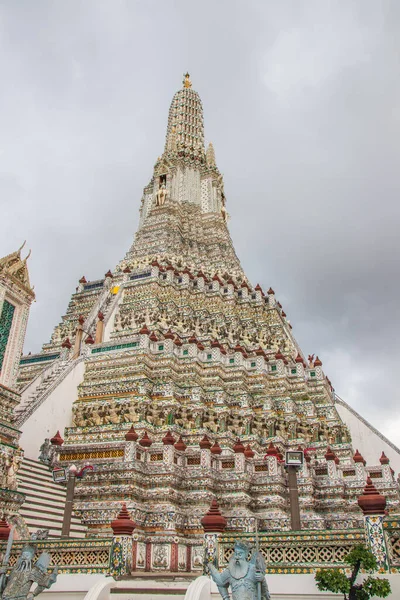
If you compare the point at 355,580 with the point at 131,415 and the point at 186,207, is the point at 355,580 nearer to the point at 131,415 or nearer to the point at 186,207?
the point at 131,415

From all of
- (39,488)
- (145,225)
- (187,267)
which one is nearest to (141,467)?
(39,488)

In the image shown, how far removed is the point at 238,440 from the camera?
734 inches

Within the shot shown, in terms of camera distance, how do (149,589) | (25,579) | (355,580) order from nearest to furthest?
(25,579) → (355,580) → (149,589)

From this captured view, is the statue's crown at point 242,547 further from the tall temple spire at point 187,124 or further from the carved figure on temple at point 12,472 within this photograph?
the tall temple spire at point 187,124

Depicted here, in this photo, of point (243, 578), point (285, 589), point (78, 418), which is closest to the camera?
point (243, 578)

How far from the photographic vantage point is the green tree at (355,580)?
7121 millimetres

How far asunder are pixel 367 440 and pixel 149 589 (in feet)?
62.4

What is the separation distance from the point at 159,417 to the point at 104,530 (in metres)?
5.08

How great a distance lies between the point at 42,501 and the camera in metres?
14.3

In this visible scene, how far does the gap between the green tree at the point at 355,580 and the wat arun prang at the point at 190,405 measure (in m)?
8.27

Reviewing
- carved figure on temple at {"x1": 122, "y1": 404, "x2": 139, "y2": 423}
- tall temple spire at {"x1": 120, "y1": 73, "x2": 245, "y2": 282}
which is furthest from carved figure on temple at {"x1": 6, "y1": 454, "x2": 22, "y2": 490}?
tall temple spire at {"x1": 120, "y1": 73, "x2": 245, "y2": 282}

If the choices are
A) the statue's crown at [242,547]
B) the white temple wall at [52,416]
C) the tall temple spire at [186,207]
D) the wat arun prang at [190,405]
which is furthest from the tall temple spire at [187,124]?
the statue's crown at [242,547]

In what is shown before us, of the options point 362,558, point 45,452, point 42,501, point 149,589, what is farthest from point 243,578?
point 45,452

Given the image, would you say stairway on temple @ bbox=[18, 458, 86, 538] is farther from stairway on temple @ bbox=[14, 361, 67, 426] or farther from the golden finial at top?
Result: the golden finial at top
